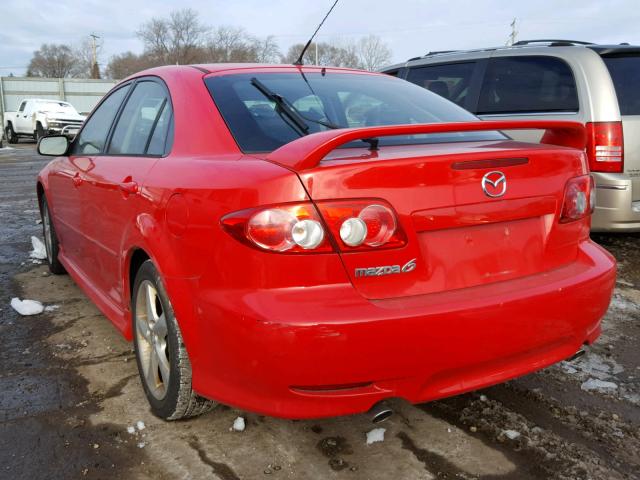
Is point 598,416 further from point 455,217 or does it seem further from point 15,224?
point 15,224

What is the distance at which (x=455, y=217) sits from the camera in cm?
200

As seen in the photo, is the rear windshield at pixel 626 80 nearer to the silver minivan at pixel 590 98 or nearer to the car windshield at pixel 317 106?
the silver minivan at pixel 590 98

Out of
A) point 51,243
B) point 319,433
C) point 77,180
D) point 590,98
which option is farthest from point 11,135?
point 319,433

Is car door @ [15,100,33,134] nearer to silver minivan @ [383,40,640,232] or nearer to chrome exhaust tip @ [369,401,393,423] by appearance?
silver minivan @ [383,40,640,232]

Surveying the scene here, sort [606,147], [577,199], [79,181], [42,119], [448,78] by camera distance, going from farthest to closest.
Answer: [42,119], [448,78], [606,147], [79,181], [577,199]

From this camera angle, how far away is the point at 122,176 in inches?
111

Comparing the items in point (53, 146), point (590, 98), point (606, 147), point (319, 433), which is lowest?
point (319, 433)

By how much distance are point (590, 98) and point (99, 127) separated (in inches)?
150

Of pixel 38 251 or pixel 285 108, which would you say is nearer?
pixel 285 108

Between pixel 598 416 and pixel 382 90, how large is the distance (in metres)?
1.83

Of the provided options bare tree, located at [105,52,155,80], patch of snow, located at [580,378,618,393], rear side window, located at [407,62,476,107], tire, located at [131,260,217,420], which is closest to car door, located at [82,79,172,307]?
tire, located at [131,260,217,420]

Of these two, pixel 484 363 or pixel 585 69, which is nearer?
pixel 484 363

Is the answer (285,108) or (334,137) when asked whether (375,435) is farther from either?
(285,108)

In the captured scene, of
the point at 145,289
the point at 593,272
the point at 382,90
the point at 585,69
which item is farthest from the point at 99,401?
the point at 585,69
